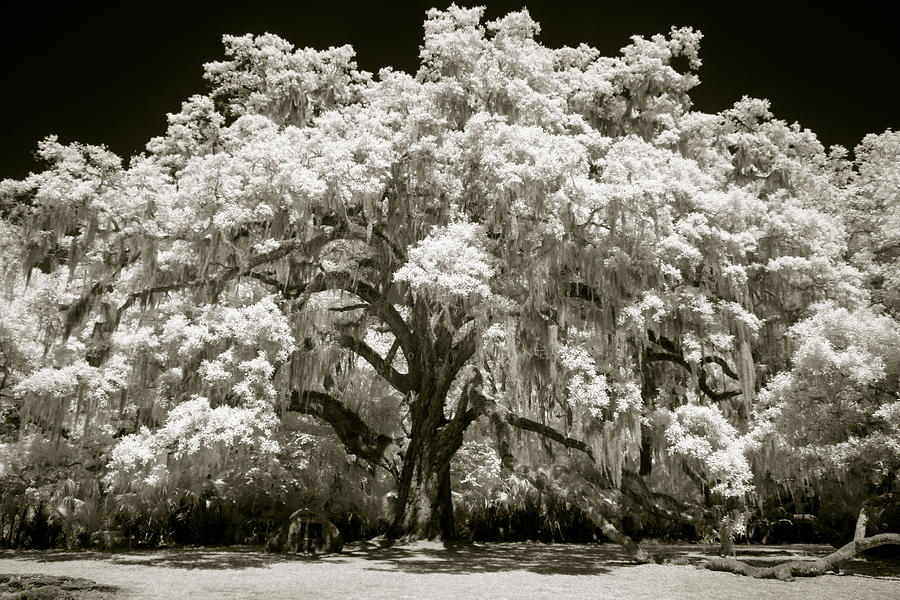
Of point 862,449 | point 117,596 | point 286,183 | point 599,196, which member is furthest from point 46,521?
point 862,449

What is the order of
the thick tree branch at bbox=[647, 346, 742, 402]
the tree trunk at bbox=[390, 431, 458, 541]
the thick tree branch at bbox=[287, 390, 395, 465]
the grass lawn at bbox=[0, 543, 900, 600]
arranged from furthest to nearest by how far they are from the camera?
the thick tree branch at bbox=[287, 390, 395, 465] → the thick tree branch at bbox=[647, 346, 742, 402] → the tree trunk at bbox=[390, 431, 458, 541] → the grass lawn at bbox=[0, 543, 900, 600]

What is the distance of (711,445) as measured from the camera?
A: 521 inches

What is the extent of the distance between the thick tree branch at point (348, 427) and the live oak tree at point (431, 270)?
0.06 metres

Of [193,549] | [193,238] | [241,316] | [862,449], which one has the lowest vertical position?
[193,549]

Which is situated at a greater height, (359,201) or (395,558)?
(359,201)

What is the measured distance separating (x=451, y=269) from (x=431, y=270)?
396mm

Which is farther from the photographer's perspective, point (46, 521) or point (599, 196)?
point (46, 521)

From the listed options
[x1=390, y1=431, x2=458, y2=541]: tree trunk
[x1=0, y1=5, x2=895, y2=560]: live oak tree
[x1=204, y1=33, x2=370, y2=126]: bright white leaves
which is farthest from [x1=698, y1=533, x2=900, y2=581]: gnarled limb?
[x1=204, y1=33, x2=370, y2=126]: bright white leaves

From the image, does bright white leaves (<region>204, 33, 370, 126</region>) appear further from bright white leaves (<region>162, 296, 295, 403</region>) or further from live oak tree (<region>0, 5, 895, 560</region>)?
bright white leaves (<region>162, 296, 295, 403</region>)

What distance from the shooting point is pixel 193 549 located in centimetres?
1666

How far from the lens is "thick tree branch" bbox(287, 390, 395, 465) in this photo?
1655 cm

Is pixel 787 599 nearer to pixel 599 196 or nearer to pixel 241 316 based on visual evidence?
pixel 599 196

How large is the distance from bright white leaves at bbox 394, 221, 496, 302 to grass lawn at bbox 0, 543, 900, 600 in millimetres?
5030

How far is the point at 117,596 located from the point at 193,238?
297 inches
